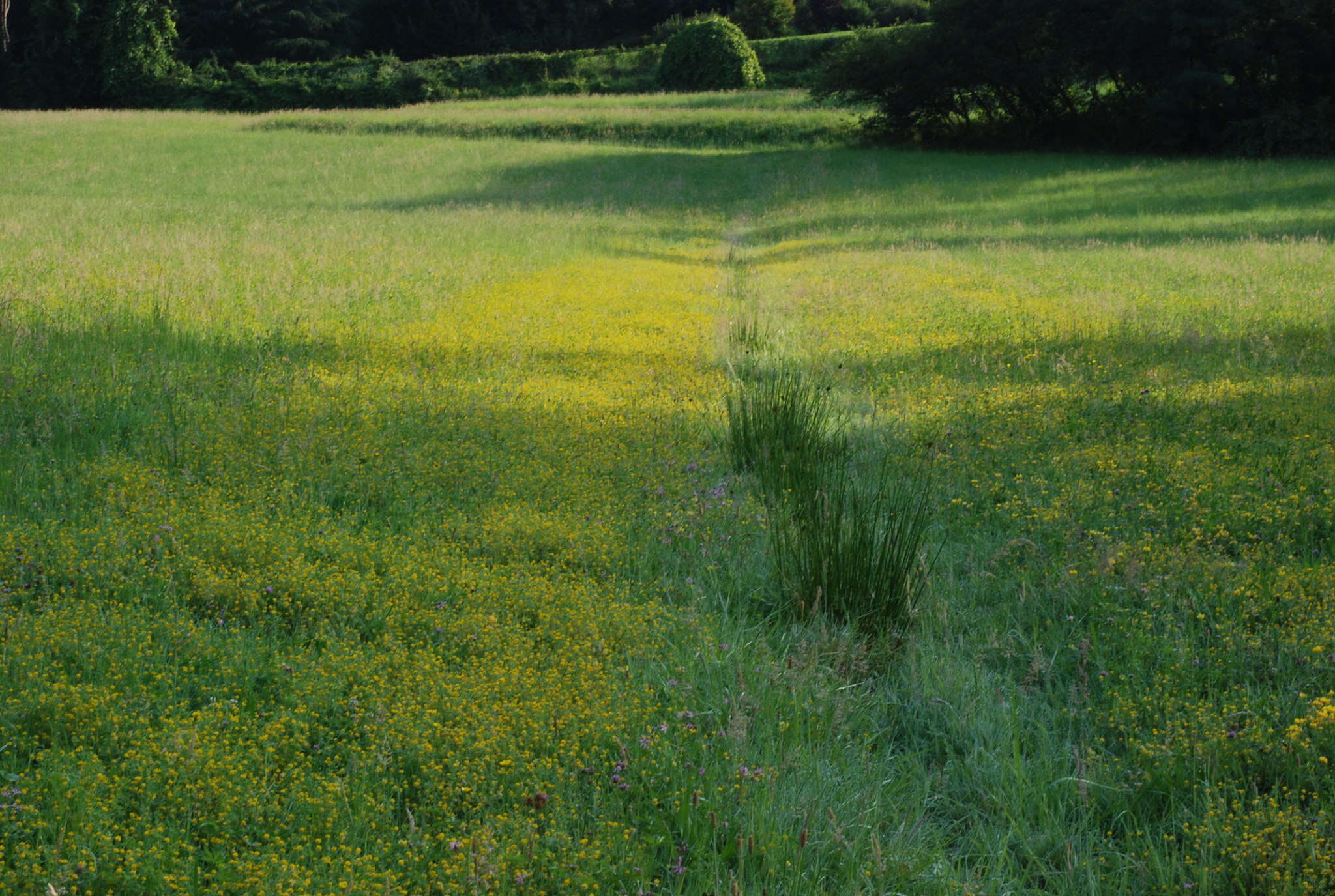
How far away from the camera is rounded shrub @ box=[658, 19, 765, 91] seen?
4675cm

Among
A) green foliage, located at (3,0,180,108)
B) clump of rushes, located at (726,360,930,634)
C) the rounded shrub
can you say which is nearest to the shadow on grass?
clump of rushes, located at (726,360,930,634)

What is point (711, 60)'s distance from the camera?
4706cm

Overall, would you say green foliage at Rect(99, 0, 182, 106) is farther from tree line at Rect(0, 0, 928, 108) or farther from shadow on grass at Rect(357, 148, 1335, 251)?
shadow on grass at Rect(357, 148, 1335, 251)

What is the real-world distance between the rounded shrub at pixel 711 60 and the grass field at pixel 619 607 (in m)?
40.2

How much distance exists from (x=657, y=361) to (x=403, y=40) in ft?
224

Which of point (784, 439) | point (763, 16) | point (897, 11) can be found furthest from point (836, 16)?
point (784, 439)

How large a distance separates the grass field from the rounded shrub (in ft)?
132

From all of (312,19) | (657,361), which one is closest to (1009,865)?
(657,361)

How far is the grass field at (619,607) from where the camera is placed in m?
2.58

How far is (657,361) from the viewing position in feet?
26.8

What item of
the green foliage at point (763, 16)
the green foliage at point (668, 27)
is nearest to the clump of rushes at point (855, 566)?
the green foliage at point (763, 16)

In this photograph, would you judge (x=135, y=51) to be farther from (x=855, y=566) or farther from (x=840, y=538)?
(x=855, y=566)

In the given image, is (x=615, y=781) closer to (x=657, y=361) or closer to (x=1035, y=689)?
(x=1035, y=689)

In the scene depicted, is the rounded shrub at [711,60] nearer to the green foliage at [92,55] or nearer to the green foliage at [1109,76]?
the green foliage at [1109,76]
